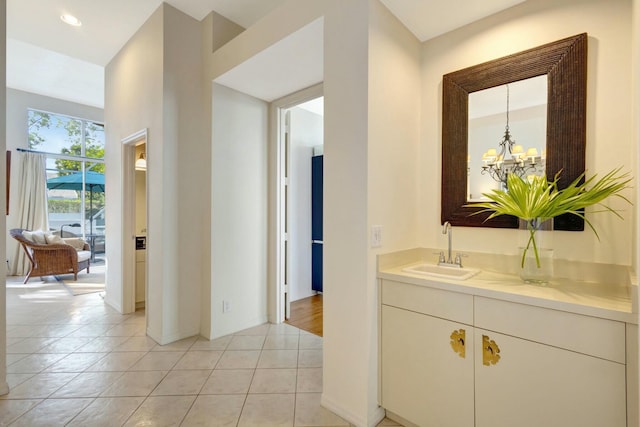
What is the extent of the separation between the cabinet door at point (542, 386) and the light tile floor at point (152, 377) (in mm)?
711

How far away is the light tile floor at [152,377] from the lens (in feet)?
6.18

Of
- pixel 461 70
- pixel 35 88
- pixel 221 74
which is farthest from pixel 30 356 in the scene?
pixel 35 88

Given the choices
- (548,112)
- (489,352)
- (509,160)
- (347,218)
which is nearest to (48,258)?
(347,218)

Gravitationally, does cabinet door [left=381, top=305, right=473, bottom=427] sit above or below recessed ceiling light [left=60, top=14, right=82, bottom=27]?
below

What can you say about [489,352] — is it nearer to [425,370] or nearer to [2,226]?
[425,370]

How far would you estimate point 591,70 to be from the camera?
5.41ft

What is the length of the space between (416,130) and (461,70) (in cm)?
48

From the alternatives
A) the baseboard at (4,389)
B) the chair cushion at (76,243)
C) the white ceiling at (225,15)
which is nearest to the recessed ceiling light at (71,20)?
the white ceiling at (225,15)

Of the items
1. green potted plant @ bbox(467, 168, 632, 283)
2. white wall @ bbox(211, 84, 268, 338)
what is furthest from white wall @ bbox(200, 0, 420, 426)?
white wall @ bbox(211, 84, 268, 338)

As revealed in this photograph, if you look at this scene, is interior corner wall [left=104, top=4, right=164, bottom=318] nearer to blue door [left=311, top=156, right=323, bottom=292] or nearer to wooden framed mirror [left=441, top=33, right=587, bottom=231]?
blue door [left=311, top=156, right=323, bottom=292]

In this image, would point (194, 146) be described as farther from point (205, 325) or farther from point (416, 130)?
point (416, 130)

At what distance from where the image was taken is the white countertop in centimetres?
122

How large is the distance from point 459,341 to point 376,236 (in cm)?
70

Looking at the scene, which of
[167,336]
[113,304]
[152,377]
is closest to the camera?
[152,377]
